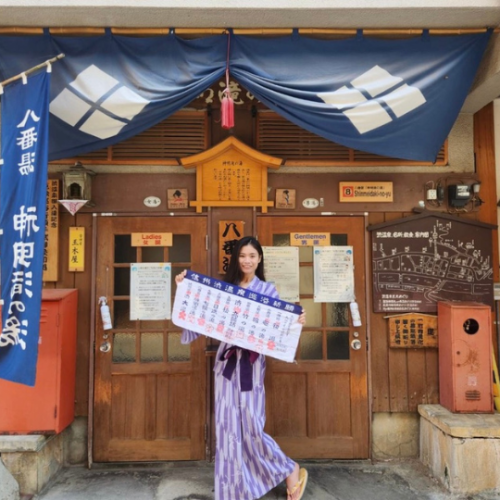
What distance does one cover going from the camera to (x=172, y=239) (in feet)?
15.5

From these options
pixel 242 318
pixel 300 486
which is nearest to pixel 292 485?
pixel 300 486

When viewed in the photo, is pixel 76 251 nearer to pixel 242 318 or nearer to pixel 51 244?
pixel 51 244

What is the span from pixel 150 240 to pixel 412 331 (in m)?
3.18

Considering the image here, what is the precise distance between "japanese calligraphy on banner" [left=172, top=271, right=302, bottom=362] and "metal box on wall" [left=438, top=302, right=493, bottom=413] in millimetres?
1929

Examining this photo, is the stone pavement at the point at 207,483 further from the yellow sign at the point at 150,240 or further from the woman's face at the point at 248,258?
the yellow sign at the point at 150,240

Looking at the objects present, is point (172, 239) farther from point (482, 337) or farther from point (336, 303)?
point (482, 337)

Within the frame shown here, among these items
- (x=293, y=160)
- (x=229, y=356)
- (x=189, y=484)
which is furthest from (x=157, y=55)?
(x=189, y=484)

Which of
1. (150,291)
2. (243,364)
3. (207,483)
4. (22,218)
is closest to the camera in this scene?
(22,218)

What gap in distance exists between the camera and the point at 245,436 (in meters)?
3.77

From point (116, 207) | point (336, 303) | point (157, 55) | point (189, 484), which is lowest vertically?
point (189, 484)

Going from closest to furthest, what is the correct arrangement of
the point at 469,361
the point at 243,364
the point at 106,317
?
1. the point at 243,364
2. the point at 469,361
3. the point at 106,317

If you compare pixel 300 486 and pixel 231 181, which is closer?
pixel 300 486

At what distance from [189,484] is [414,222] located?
3.76 metres

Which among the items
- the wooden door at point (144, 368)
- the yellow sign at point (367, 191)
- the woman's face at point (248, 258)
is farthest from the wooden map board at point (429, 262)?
the wooden door at point (144, 368)
